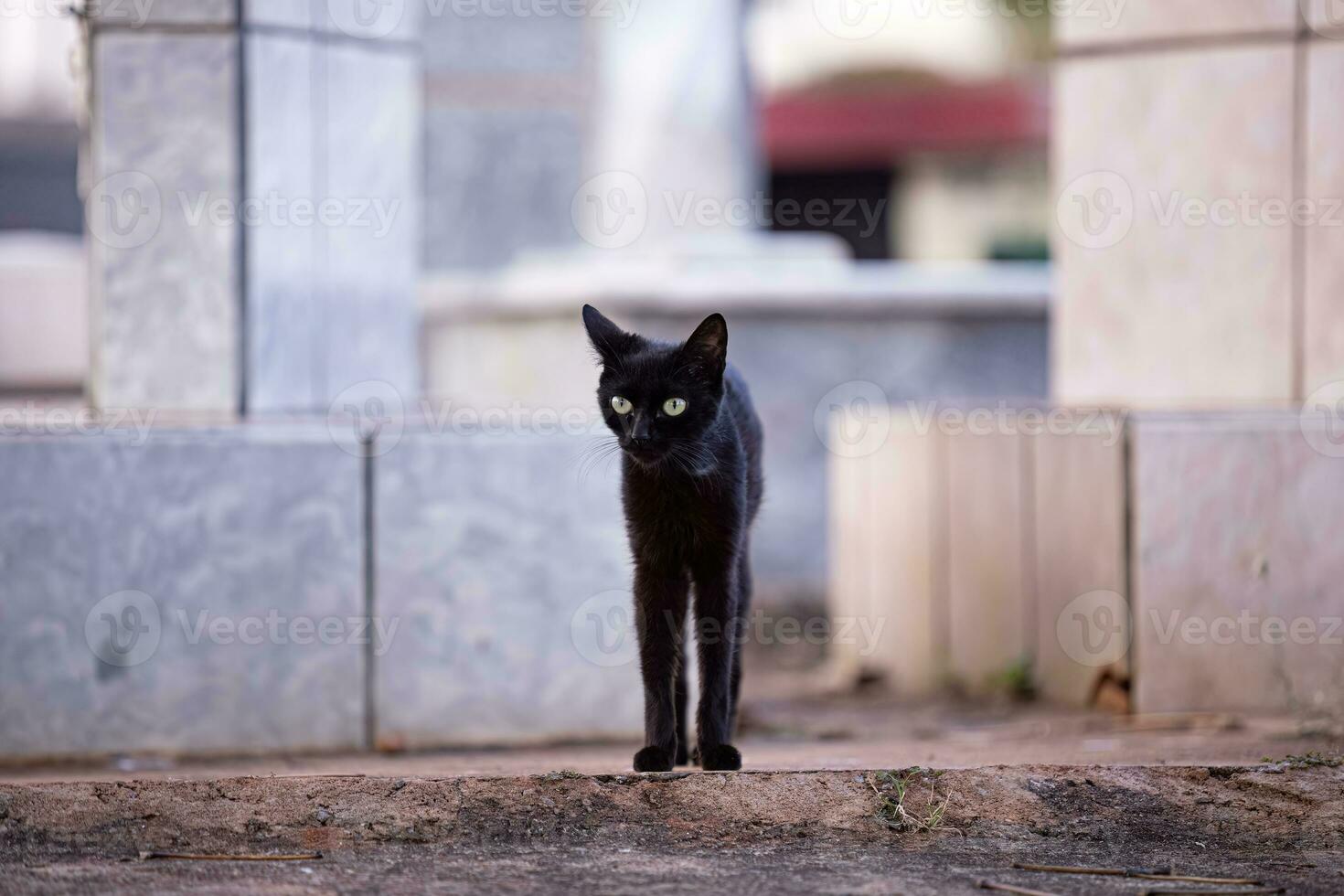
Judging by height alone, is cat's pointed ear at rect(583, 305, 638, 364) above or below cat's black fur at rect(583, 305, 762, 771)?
above

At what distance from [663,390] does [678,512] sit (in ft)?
1.09

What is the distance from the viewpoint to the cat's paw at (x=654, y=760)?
10.9ft

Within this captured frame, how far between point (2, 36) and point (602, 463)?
475 inches

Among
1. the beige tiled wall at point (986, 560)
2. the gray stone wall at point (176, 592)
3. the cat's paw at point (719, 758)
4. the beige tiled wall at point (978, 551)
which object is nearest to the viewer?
the cat's paw at point (719, 758)

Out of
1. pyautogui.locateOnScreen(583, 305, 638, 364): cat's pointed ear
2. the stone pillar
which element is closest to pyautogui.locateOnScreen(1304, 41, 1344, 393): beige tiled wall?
pyautogui.locateOnScreen(583, 305, 638, 364): cat's pointed ear

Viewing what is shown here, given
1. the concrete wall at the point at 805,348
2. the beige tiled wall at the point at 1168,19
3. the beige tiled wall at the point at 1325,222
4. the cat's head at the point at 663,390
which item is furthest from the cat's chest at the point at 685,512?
the concrete wall at the point at 805,348

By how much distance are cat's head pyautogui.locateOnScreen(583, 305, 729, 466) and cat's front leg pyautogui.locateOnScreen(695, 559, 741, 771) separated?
356 millimetres

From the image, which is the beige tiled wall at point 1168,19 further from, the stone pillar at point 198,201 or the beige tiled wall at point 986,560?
the stone pillar at point 198,201

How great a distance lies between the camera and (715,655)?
11.5 feet

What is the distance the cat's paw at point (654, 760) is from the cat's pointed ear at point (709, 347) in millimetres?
862

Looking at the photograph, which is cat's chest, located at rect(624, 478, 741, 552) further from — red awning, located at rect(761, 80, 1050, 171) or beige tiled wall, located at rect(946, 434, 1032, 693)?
red awning, located at rect(761, 80, 1050, 171)

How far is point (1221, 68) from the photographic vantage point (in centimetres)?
562

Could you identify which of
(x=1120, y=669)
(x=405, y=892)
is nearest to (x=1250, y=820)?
(x=405, y=892)

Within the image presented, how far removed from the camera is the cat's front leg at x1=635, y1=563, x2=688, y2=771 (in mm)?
3389
